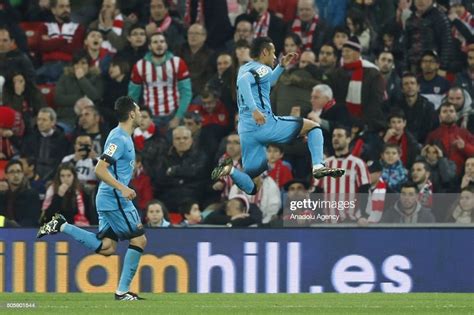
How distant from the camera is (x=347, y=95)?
73.8ft

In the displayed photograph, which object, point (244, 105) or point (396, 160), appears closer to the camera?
point (244, 105)

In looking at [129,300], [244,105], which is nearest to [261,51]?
[244,105]

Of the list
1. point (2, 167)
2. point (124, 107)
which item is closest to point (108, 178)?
point (124, 107)

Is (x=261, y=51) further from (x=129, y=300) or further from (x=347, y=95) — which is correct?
(x=347, y=95)

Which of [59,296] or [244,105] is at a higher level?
[244,105]

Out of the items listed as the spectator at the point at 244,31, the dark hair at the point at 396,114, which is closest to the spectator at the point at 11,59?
Result: the spectator at the point at 244,31

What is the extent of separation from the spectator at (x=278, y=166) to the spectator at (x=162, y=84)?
207 centimetres

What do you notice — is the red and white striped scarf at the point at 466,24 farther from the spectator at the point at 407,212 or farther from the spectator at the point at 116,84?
the spectator at the point at 407,212

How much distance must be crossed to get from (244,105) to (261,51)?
60 cm

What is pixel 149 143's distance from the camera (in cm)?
2219

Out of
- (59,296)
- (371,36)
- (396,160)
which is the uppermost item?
(371,36)

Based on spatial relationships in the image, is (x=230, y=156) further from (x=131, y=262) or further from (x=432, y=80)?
(x=131, y=262)

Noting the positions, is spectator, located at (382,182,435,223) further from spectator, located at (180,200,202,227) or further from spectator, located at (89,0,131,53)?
spectator, located at (89,0,131,53)

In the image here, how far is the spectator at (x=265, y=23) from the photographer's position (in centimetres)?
2361
